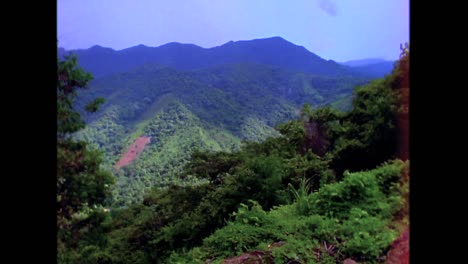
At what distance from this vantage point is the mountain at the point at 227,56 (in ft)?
10.0

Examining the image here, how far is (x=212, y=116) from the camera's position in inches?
130

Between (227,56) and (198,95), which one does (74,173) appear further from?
(227,56)

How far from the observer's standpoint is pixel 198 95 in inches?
131

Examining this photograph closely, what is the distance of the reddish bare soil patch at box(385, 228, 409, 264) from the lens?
6.96 ft

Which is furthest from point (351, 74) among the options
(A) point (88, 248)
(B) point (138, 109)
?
(A) point (88, 248)

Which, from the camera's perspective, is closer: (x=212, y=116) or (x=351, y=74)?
(x=351, y=74)

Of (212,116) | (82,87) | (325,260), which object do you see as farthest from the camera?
(212,116)

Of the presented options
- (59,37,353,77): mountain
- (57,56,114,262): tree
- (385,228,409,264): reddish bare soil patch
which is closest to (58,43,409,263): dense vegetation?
(57,56,114,262): tree

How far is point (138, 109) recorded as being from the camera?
3.23 meters
